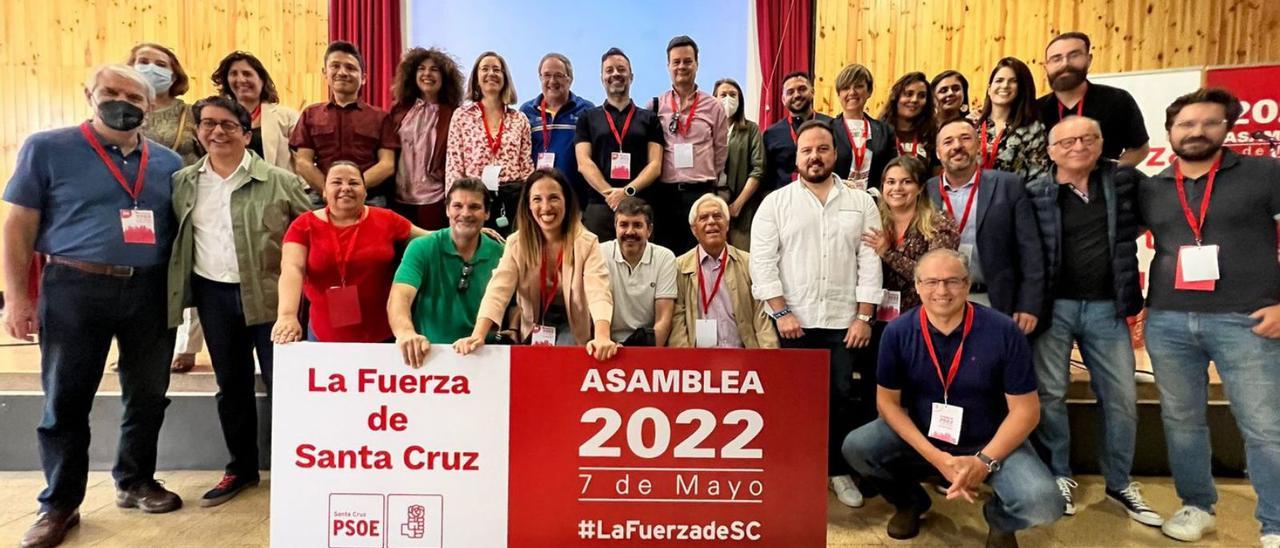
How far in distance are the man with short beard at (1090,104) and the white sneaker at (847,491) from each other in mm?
1762

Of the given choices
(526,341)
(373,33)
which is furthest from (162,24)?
(526,341)

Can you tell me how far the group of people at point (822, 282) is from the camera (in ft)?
7.27

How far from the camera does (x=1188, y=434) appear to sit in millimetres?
2408

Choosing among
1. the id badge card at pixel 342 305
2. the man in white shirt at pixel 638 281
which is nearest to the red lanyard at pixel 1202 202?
the man in white shirt at pixel 638 281

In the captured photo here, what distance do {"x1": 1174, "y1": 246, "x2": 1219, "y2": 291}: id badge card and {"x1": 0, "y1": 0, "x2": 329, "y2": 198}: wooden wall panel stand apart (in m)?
6.33

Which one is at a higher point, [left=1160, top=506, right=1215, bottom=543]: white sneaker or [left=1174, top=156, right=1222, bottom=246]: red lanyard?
[left=1174, top=156, right=1222, bottom=246]: red lanyard

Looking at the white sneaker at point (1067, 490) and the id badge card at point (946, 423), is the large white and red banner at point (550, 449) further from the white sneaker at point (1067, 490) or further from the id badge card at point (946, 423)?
the white sneaker at point (1067, 490)

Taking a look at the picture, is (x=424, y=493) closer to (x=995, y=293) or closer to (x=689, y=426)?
(x=689, y=426)

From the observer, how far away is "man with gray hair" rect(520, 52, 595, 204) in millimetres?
3443

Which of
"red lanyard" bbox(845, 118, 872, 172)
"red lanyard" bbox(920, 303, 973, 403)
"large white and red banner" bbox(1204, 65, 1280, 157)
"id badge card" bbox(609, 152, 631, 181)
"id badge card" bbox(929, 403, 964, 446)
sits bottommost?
"id badge card" bbox(929, 403, 964, 446)

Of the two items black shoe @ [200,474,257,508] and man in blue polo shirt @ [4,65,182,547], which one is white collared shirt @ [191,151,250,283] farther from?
black shoe @ [200,474,257,508]

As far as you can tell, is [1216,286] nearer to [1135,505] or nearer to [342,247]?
[1135,505]

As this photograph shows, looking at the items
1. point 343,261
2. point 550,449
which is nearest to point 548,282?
point 550,449

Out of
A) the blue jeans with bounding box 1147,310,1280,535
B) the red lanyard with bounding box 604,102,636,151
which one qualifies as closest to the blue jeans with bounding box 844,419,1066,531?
the blue jeans with bounding box 1147,310,1280,535
